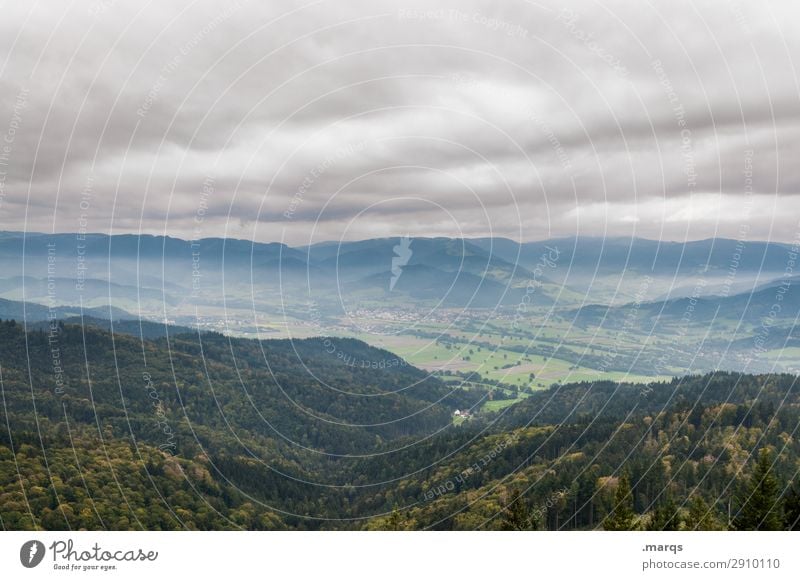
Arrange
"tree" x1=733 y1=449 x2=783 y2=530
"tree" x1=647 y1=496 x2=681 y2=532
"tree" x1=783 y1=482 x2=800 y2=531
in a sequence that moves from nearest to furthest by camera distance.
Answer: "tree" x1=783 y1=482 x2=800 y2=531 < "tree" x1=733 y1=449 x2=783 y2=530 < "tree" x1=647 y1=496 x2=681 y2=532

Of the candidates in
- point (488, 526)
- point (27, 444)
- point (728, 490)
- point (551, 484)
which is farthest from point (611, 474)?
point (27, 444)
